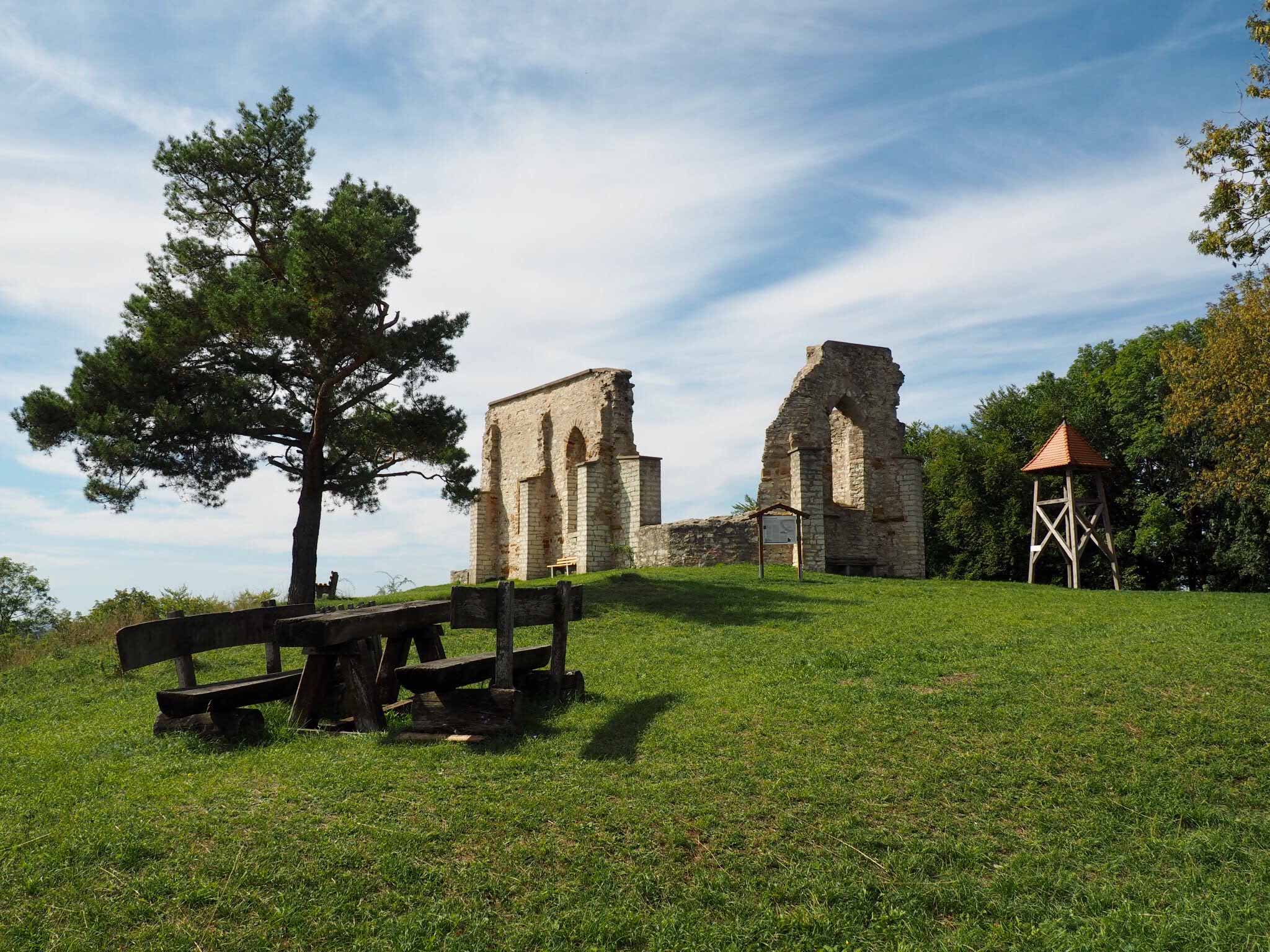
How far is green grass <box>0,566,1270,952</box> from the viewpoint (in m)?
4.54

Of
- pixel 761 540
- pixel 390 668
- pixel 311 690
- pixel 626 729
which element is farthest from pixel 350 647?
pixel 761 540

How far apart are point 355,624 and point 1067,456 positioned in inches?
744

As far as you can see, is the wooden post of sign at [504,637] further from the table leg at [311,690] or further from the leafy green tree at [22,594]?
the leafy green tree at [22,594]

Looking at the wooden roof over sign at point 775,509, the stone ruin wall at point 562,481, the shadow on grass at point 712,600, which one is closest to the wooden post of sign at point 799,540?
the wooden roof over sign at point 775,509

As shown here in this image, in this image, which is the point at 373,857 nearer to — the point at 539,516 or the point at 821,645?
the point at 821,645

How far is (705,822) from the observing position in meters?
5.45

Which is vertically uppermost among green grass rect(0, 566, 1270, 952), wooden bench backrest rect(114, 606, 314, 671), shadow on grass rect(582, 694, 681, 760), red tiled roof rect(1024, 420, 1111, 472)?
red tiled roof rect(1024, 420, 1111, 472)

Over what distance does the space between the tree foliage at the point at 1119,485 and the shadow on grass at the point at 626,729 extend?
20732 mm

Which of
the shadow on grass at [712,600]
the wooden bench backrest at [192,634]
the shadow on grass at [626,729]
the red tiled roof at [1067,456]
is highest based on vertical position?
the red tiled roof at [1067,456]

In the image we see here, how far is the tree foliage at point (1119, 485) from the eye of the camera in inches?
1049

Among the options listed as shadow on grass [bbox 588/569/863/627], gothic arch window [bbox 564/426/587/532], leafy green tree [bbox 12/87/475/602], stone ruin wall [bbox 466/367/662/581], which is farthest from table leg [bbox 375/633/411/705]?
gothic arch window [bbox 564/426/587/532]

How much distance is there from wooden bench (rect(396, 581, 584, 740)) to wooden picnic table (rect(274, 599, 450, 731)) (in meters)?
0.29

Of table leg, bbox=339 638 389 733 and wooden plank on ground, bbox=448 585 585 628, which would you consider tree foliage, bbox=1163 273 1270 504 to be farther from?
table leg, bbox=339 638 389 733

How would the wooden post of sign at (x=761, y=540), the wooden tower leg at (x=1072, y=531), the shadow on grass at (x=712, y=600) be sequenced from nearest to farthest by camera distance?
the shadow on grass at (x=712, y=600), the wooden post of sign at (x=761, y=540), the wooden tower leg at (x=1072, y=531)
